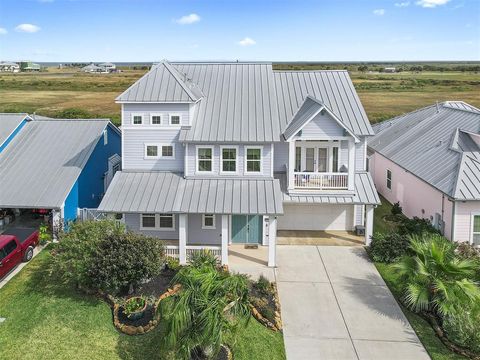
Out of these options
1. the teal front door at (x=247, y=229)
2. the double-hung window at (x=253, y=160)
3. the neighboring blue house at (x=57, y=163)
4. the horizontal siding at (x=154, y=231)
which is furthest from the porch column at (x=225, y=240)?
the neighboring blue house at (x=57, y=163)

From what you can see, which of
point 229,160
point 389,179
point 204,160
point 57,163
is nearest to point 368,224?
point 229,160

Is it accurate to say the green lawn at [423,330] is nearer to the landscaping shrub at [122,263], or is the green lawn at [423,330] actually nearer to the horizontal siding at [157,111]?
the landscaping shrub at [122,263]

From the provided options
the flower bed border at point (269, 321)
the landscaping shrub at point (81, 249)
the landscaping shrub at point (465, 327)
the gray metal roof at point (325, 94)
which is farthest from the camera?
the gray metal roof at point (325, 94)

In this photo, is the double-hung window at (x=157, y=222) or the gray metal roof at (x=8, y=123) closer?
the double-hung window at (x=157, y=222)

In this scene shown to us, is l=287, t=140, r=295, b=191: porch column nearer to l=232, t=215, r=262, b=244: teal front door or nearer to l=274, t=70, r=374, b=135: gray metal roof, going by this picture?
l=274, t=70, r=374, b=135: gray metal roof

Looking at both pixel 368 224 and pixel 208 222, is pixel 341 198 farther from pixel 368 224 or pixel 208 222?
pixel 208 222

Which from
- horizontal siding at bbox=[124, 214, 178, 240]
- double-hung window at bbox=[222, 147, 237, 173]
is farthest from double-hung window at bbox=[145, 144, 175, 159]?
horizontal siding at bbox=[124, 214, 178, 240]

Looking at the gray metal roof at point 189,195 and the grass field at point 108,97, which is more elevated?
the grass field at point 108,97
